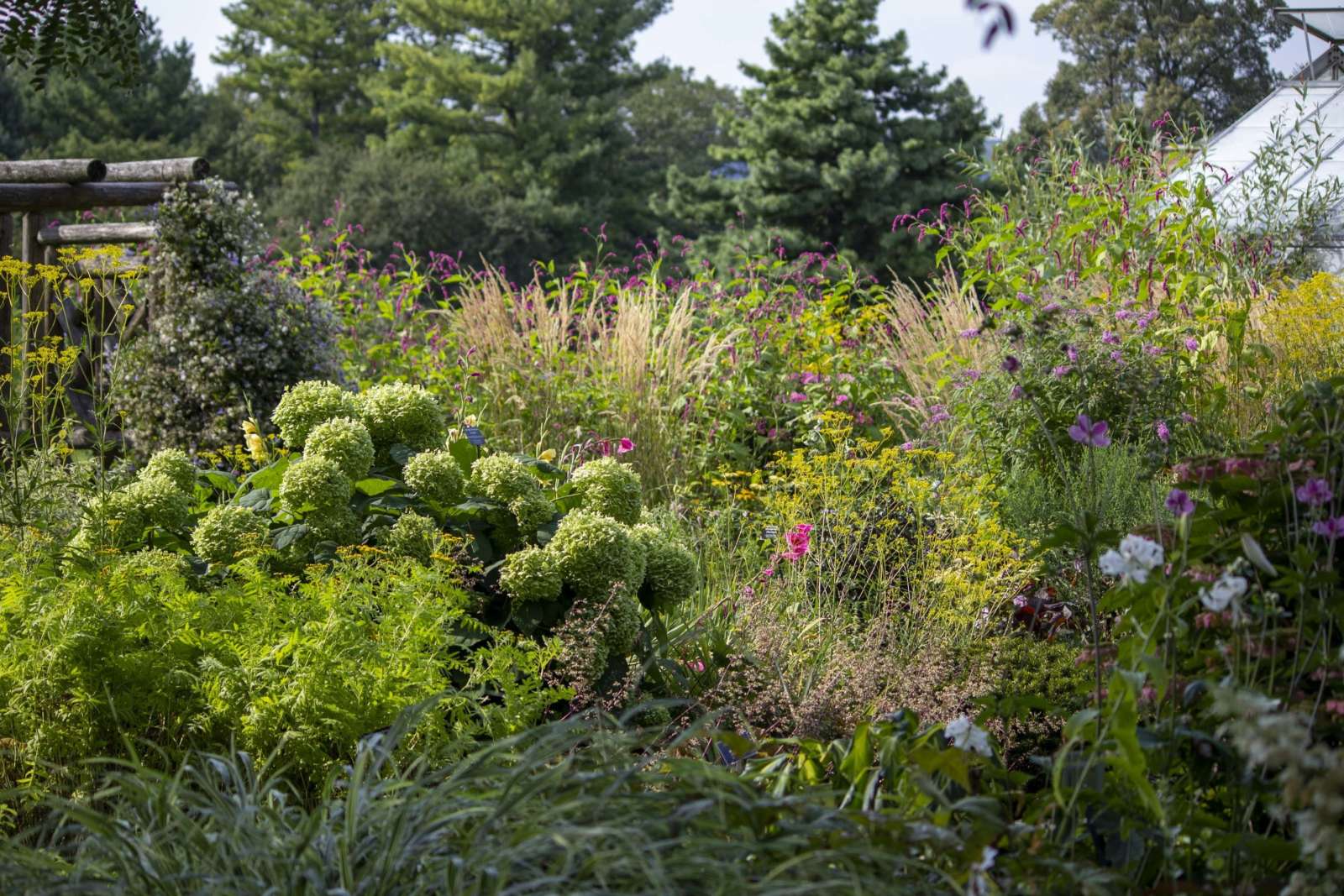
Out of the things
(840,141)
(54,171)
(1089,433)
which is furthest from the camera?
(840,141)

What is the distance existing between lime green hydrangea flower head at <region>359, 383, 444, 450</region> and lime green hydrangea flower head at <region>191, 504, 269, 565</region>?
0.56 m

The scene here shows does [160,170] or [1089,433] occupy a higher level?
[160,170]

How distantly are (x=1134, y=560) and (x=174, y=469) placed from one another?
2.84 meters

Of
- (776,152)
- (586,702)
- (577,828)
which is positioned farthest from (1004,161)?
(776,152)

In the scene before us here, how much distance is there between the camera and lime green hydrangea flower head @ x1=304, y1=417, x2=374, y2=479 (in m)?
3.38

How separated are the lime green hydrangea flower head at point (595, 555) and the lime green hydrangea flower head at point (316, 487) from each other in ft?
1.96

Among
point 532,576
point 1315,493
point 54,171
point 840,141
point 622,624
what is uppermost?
point 840,141

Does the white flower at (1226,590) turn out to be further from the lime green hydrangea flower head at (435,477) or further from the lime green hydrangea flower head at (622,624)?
the lime green hydrangea flower head at (435,477)

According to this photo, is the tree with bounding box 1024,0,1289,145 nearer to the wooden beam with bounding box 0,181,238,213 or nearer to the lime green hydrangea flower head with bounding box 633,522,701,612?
the wooden beam with bounding box 0,181,238,213

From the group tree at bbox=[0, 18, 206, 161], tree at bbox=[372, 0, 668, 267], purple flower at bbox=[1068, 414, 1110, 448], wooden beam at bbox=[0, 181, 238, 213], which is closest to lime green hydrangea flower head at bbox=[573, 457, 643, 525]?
purple flower at bbox=[1068, 414, 1110, 448]

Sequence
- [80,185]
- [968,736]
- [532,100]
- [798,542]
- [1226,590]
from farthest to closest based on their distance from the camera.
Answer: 1. [532,100]
2. [80,185]
3. [798,542]
4. [968,736]
5. [1226,590]

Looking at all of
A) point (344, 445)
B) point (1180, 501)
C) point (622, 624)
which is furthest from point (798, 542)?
point (1180, 501)

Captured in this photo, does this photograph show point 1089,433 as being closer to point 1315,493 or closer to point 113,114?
point 1315,493

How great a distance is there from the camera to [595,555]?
125 inches
